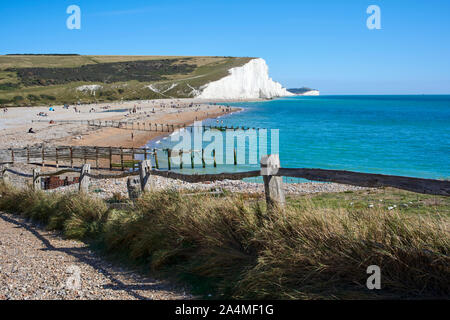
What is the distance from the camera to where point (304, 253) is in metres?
4.29

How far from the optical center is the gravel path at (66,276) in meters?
4.79

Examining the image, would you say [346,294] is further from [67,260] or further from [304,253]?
[67,260]

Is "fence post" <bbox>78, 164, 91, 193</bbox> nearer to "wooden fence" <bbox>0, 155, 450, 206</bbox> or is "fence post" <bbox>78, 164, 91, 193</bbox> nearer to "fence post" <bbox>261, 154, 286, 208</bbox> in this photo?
"wooden fence" <bbox>0, 155, 450, 206</bbox>

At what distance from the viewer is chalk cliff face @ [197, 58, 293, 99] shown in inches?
5374

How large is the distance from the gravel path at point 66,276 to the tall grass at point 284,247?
0.36 m

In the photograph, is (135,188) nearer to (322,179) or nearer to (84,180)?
(84,180)

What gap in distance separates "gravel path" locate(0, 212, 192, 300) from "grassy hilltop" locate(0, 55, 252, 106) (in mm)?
88543

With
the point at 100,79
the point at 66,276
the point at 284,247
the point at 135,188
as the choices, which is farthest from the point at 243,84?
the point at 284,247

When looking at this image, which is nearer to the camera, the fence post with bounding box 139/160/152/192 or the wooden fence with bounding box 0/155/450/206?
the wooden fence with bounding box 0/155/450/206

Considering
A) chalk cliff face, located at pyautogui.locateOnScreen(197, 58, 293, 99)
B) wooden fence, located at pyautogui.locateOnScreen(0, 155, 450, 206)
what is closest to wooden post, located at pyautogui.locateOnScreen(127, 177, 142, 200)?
wooden fence, located at pyautogui.locateOnScreen(0, 155, 450, 206)

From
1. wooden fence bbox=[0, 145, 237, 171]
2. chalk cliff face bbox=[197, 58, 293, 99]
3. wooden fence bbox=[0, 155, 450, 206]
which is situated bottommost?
wooden fence bbox=[0, 145, 237, 171]
